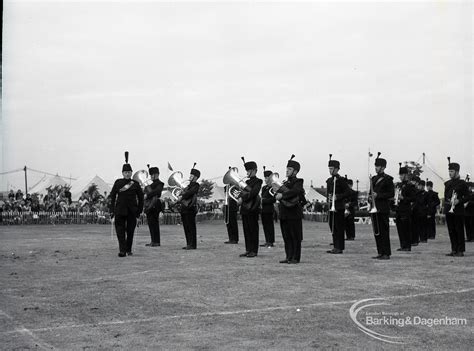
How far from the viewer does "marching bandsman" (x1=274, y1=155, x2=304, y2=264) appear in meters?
14.9

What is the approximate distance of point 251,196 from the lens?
1656 cm

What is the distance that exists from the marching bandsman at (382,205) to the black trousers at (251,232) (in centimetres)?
283

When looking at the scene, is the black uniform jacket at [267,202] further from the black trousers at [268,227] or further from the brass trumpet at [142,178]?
the brass trumpet at [142,178]

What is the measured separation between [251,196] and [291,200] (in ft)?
5.14

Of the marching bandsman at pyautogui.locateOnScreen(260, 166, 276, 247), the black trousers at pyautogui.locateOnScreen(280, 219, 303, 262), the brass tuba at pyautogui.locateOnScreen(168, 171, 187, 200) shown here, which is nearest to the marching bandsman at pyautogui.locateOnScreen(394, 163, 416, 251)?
the marching bandsman at pyautogui.locateOnScreen(260, 166, 276, 247)

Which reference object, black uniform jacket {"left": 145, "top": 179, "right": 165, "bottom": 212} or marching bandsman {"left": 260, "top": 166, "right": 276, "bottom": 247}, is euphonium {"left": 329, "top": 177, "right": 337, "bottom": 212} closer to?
marching bandsman {"left": 260, "top": 166, "right": 276, "bottom": 247}

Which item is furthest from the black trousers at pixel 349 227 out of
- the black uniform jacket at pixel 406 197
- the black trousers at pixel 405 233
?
the black trousers at pixel 405 233

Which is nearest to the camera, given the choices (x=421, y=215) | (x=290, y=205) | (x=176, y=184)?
(x=290, y=205)

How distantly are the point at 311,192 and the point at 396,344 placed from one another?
5107cm

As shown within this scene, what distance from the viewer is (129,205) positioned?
1717 centimetres

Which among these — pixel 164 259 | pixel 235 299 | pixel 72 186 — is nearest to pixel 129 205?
pixel 164 259

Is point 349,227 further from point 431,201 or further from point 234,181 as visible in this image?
point 234,181

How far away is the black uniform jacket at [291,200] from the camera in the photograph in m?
15.2

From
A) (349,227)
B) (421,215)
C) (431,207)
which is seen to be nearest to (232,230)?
(349,227)
